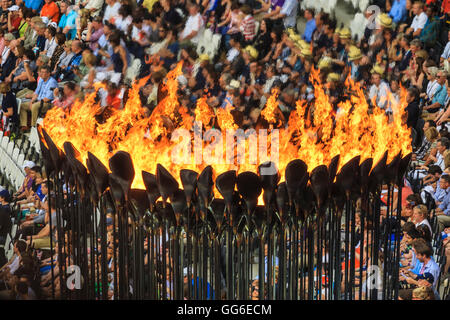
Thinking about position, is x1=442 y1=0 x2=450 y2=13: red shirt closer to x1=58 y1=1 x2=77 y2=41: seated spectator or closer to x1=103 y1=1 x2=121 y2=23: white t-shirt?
x1=103 y1=1 x2=121 y2=23: white t-shirt

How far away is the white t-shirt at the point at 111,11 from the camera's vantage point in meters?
4.59

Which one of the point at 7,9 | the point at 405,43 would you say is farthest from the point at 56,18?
the point at 405,43

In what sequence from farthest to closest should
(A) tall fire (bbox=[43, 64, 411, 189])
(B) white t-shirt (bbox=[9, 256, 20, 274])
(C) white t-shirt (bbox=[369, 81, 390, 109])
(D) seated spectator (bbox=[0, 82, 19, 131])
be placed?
(D) seated spectator (bbox=[0, 82, 19, 131]), (B) white t-shirt (bbox=[9, 256, 20, 274]), (C) white t-shirt (bbox=[369, 81, 390, 109]), (A) tall fire (bbox=[43, 64, 411, 189])

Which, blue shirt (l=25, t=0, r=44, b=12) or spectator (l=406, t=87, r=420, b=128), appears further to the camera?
blue shirt (l=25, t=0, r=44, b=12)

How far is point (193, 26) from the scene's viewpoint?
451cm

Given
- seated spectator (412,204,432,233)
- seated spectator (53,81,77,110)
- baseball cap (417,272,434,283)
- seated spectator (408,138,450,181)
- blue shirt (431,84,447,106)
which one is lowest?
baseball cap (417,272,434,283)

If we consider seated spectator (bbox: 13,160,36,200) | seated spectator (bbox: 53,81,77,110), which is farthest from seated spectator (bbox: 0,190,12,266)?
seated spectator (bbox: 53,81,77,110)

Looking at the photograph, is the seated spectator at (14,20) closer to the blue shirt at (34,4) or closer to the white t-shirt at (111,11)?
the blue shirt at (34,4)

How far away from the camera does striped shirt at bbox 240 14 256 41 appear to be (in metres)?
4.45

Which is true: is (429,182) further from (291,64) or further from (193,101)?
(193,101)

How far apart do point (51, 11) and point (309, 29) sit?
2.32 meters

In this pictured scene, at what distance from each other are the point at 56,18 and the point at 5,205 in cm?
174

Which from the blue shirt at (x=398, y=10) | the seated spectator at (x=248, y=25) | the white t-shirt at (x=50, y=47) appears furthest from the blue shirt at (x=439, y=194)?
the white t-shirt at (x=50, y=47)

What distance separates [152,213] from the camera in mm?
1960
